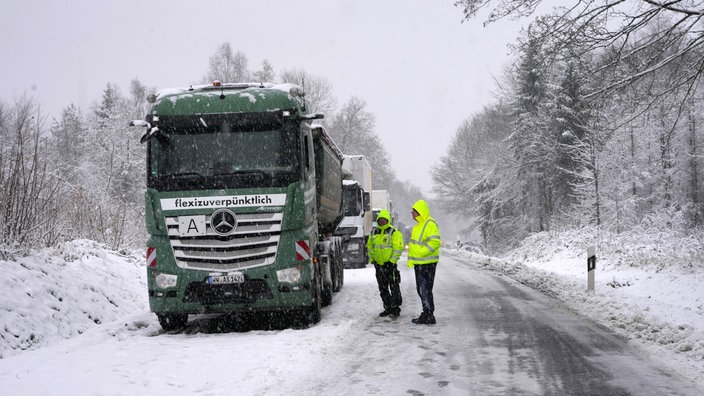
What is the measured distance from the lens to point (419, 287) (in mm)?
9773

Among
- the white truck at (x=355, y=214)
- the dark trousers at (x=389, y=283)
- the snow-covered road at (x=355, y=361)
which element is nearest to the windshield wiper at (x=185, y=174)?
the snow-covered road at (x=355, y=361)

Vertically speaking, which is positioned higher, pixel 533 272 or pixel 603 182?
pixel 603 182

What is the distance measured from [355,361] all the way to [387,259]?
3.77m

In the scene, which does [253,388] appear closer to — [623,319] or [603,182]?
[623,319]

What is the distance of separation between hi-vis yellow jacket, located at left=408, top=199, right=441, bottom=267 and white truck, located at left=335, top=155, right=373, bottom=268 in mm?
10444

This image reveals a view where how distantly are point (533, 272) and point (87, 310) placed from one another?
13.4 metres

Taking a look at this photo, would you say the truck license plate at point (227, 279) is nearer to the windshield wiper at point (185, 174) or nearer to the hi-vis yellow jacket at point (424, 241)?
the windshield wiper at point (185, 174)

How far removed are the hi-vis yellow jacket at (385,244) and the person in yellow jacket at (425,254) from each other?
775 millimetres

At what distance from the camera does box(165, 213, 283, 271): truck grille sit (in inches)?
338

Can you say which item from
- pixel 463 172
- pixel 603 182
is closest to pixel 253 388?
pixel 603 182

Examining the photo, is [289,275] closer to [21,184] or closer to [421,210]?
[421,210]

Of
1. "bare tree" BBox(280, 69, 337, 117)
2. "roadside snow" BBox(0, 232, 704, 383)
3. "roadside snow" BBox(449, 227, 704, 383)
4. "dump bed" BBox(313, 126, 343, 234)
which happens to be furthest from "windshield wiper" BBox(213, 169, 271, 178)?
"bare tree" BBox(280, 69, 337, 117)

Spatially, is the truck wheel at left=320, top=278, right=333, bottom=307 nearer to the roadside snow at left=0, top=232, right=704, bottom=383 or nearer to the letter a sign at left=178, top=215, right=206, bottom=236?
the roadside snow at left=0, top=232, right=704, bottom=383

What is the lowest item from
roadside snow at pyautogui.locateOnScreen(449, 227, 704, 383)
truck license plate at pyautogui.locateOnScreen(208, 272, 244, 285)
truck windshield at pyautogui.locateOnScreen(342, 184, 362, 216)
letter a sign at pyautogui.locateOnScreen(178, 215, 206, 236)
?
roadside snow at pyautogui.locateOnScreen(449, 227, 704, 383)
